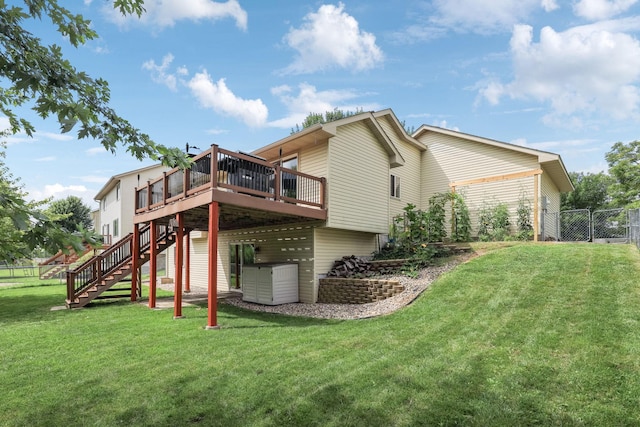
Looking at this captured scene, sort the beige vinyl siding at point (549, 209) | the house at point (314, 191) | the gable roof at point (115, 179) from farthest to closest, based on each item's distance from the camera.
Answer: the gable roof at point (115, 179) → the beige vinyl siding at point (549, 209) → the house at point (314, 191)

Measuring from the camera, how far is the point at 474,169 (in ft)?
52.5

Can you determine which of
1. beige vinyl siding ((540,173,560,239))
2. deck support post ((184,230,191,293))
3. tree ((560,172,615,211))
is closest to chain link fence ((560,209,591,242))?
beige vinyl siding ((540,173,560,239))

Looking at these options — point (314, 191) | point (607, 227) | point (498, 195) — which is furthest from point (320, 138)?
point (607, 227)

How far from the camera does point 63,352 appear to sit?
239 inches

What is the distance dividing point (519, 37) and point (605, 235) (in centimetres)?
1026

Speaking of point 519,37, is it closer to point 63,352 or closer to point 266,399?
point 266,399

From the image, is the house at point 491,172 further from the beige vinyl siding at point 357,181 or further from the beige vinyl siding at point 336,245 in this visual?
the beige vinyl siding at point 336,245

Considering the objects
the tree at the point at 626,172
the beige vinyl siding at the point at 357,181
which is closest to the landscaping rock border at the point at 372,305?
the beige vinyl siding at the point at 357,181

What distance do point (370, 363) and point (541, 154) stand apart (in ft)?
42.2

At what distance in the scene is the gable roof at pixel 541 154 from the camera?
13.8 m

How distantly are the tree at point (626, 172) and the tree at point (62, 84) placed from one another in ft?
106

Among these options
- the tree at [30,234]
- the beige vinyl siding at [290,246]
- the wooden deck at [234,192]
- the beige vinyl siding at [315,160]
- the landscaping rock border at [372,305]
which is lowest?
the landscaping rock border at [372,305]

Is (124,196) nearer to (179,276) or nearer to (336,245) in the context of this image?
(179,276)

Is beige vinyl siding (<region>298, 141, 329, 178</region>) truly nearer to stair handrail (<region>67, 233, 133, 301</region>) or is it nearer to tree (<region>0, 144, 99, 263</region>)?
stair handrail (<region>67, 233, 133, 301</region>)
